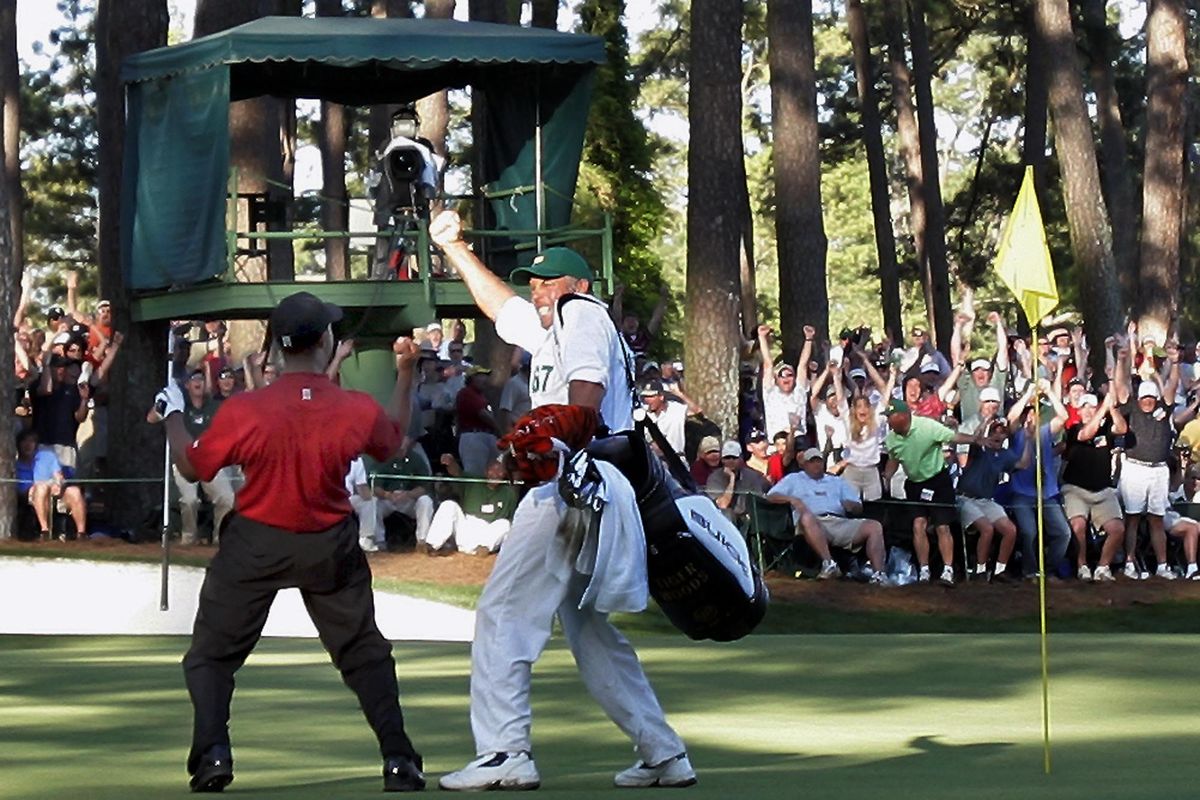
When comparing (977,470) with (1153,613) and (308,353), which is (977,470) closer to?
(1153,613)

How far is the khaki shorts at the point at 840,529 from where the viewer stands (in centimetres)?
2217

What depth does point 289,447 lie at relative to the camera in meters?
9.00

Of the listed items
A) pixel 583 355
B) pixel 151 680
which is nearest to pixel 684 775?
pixel 583 355

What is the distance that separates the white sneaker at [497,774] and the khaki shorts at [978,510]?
13822 millimetres

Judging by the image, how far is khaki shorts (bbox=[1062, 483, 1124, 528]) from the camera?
2292 cm

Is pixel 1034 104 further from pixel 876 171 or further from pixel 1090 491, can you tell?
pixel 1090 491

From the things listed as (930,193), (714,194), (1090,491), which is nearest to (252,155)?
Result: (714,194)

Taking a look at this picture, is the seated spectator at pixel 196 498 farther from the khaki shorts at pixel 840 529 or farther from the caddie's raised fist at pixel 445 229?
the caddie's raised fist at pixel 445 229

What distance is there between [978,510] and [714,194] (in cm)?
712

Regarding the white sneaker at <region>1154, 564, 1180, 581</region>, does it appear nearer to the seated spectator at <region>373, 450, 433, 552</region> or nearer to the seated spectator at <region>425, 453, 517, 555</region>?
the seated spectator at <region>425, 453, 517, 555</region>

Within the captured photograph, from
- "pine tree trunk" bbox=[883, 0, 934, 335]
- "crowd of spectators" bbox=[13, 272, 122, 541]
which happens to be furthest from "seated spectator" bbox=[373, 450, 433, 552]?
"pine tree trunk" bbox=[883, 0, 934, 335]

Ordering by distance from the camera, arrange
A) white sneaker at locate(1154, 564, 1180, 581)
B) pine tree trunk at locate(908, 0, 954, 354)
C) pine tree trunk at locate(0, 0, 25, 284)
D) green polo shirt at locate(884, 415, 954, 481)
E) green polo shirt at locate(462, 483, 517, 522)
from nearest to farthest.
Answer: green polo shirt at locate(462, 483, 517, 522) < green polo shirt at locate(884, 415, 954, 481) < white sneaker at locate(1154, 564, 1180, 581) < pine tree trunk at locate(0, 0, 25, 284) < pine tree trunk at locate(908, 0, 954, 354)

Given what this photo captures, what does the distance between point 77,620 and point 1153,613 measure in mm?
9217

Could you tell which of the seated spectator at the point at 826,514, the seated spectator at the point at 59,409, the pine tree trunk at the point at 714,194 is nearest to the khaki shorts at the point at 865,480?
the seated spectator at the point at 826,514
